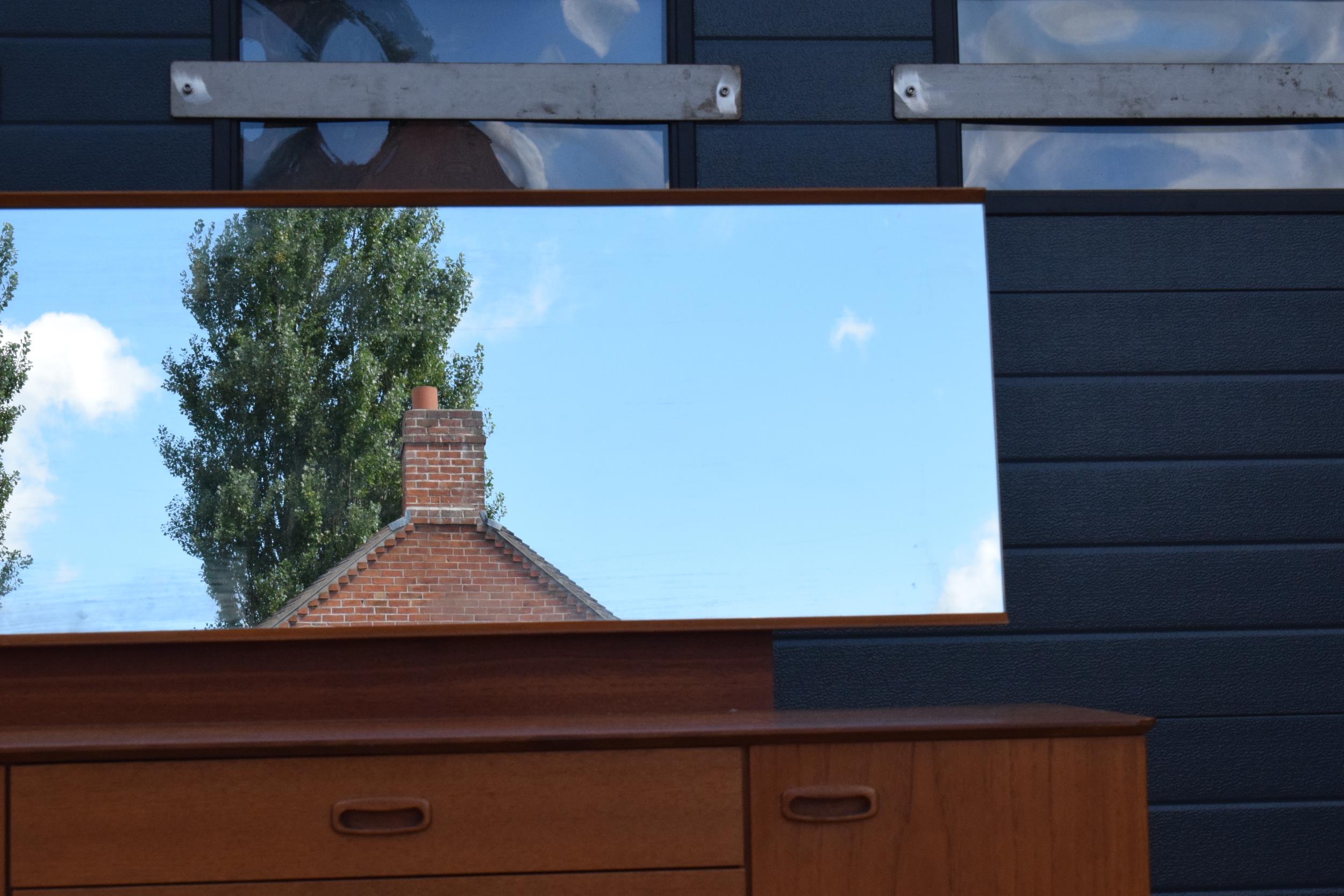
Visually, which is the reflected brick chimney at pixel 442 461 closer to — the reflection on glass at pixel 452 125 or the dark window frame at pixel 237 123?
the reflection on glass at pixel 452 125

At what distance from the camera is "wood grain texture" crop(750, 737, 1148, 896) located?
1.65 metres

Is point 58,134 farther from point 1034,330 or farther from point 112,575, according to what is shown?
point 1034,330

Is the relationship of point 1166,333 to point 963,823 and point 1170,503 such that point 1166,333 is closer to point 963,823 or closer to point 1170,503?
point 1170,503

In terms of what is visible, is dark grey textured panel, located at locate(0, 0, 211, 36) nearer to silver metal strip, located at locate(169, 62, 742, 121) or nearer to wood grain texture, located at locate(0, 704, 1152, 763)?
silver metal strip, located at locate(169, 62, 742, 121)

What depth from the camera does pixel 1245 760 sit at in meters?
2.18

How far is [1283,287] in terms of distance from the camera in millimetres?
2285

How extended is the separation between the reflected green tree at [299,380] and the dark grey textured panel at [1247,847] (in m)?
1.50

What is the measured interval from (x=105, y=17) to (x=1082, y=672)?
2382 mm

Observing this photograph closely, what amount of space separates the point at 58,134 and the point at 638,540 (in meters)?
1.42

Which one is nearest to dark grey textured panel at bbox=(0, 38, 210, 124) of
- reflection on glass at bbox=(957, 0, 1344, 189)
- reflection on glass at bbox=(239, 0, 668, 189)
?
reflection on glass at bbox=(239, 0, 668, 189)

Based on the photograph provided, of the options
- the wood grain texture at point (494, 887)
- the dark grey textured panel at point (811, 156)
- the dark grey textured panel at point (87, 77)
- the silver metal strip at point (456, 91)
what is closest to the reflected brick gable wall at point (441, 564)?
the wood grain texture at point (494, 887)

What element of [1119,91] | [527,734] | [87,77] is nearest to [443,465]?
[527,734]

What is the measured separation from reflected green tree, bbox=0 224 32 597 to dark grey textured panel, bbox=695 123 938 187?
131cm

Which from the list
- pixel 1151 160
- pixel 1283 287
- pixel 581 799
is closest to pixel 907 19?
pixel 1151 160
